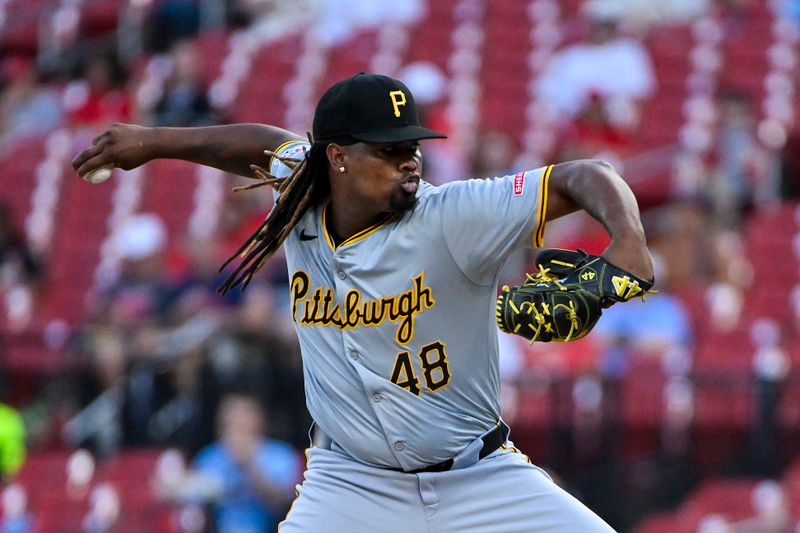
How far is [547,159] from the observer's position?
977 centimetres

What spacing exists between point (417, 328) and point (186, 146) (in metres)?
1.06

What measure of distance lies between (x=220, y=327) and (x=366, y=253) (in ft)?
14.4

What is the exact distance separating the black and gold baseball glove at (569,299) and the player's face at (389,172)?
546 millimetres

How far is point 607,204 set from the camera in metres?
3.37

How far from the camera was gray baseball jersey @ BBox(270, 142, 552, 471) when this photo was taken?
12.3 feet

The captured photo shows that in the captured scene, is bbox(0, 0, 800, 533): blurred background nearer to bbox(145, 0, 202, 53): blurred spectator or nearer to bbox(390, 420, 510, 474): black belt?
bbox(145, 0, 202, 53): blurred spectator

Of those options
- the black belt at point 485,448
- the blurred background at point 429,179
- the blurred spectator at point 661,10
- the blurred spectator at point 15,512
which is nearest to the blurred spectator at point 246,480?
the blurred background at point 429,179

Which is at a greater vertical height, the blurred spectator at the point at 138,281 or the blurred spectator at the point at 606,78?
the blurred spectator at the point at 606,78

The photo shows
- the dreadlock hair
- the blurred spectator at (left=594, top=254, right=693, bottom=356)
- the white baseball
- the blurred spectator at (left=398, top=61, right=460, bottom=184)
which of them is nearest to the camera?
the dreadlock hair

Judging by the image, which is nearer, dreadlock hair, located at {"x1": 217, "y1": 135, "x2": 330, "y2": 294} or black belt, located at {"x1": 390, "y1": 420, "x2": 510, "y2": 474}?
black belt, located at {"x1": 390, "y1": 420, "x2": 510, "y2": 474}

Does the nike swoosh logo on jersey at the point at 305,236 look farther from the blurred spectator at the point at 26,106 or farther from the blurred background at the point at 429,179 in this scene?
the blurred spectator at the point at 26,106

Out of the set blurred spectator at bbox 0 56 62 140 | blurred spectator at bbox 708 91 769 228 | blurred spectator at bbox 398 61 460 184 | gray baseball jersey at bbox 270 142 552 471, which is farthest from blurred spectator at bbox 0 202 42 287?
gray baseball jersey at bbox 270 142 552 471

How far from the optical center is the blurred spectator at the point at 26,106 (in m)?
12.4

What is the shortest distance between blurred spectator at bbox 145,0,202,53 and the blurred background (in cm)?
2
